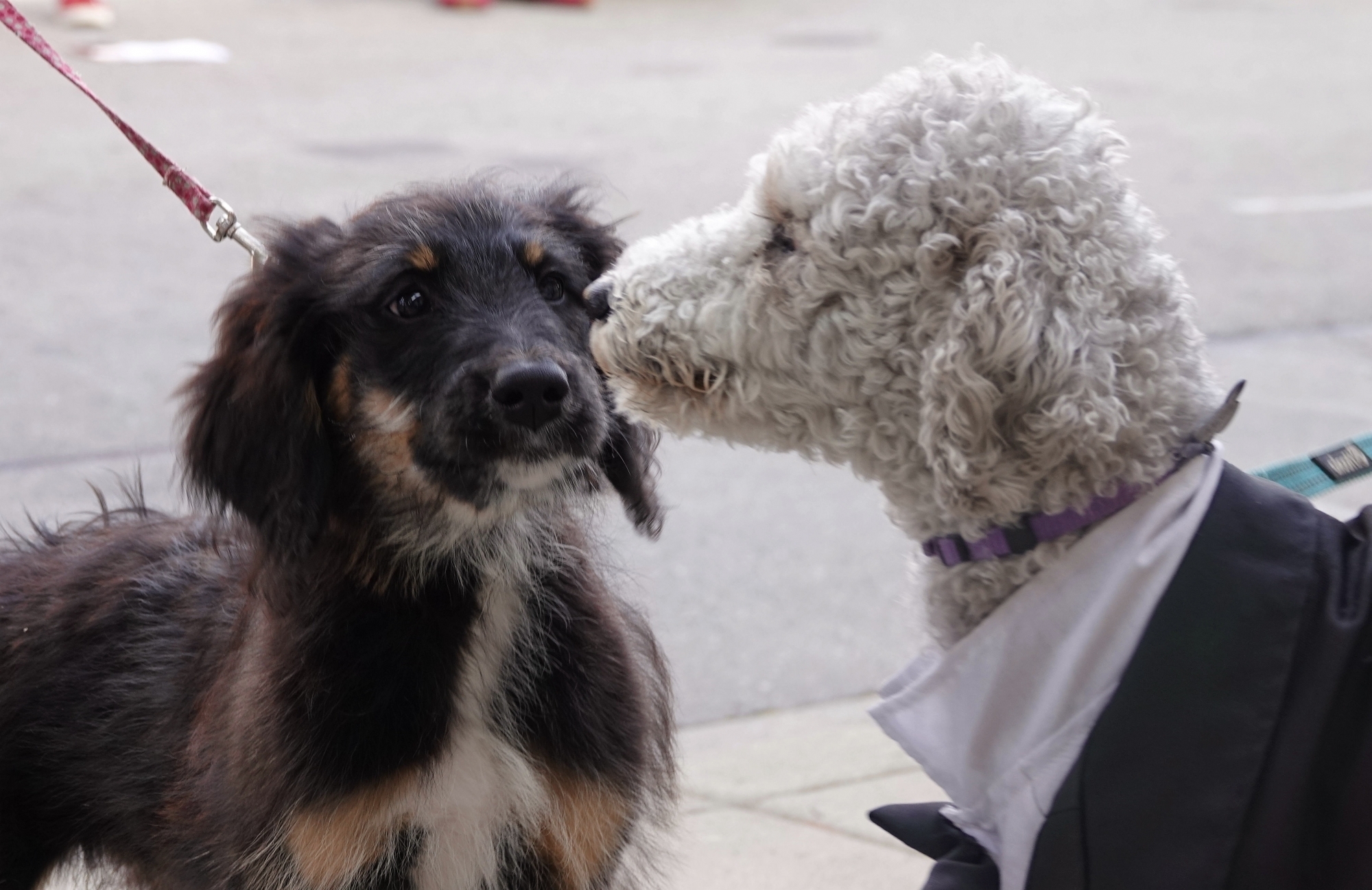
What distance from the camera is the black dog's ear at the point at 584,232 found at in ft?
10.4

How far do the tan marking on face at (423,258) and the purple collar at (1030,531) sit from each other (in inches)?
45.5

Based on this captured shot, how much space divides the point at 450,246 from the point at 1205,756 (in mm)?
1706

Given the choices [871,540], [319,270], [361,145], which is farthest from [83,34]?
[319,270]

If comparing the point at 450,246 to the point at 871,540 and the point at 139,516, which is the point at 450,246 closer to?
the point at 139,516

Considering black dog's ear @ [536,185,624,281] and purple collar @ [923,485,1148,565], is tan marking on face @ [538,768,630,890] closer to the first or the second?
purple collar @ [923,485,1148,565]

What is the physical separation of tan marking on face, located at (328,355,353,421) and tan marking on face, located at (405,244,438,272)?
0.23 m

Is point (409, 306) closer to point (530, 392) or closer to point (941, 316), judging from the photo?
point (530, 392)

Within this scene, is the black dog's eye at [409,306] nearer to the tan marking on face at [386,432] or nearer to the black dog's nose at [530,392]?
the tan marking on face at [386,432]

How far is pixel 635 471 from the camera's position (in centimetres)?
313

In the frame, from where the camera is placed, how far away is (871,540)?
552cm

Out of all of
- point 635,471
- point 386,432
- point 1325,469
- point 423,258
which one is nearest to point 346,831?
point 386,432

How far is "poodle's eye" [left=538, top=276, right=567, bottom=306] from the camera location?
3.02 m

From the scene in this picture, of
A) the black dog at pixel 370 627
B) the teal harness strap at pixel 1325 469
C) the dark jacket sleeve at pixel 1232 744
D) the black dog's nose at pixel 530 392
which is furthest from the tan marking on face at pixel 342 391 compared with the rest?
the teal harness strap at pixel 1325 469

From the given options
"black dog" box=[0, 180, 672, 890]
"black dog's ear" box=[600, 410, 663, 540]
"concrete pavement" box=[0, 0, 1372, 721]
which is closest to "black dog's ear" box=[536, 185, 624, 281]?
"black dog" box=[0, 180, 672, 890]
